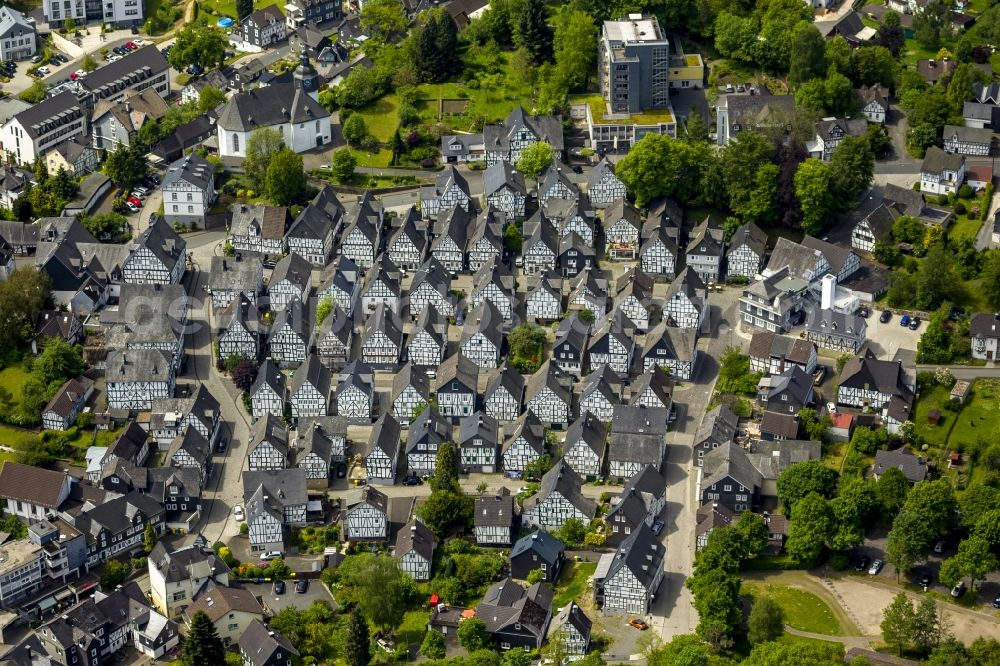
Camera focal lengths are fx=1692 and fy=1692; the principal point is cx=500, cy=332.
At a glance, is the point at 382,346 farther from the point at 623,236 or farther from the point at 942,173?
the point at 942,173

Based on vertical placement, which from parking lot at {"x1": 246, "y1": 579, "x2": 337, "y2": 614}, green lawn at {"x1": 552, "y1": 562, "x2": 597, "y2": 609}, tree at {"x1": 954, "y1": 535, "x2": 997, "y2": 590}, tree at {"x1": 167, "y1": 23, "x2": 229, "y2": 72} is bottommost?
parking lot at {"x1": 246, "y1": 579, "x2": 337, "y2": 614}

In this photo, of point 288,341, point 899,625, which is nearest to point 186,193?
point 288,341

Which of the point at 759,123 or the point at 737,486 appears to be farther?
the point at 759,123

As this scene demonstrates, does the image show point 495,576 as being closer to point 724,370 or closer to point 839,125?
point 724,370

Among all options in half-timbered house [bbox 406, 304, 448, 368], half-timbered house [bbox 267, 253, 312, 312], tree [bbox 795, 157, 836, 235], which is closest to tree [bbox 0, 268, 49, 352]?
half-timbered house [bbox 267, 253, 312, 312]

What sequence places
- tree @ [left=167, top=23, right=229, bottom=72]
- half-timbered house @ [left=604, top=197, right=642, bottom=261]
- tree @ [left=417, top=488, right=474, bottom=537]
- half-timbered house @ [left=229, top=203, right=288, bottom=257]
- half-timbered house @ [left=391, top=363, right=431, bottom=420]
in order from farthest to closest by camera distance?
tree @ [left=167, top=23, right=229, bottom=72] < half-timbered house @ [left=229, top=203, right=288, bottom=257] < half-timbered house @ [left=604, top=197, right=642, bottom=261] < half-timbered house @ [left=391, top=363, right=431, bottom=420] < tree @ [left=417, top=488, right=474, bottom=537]

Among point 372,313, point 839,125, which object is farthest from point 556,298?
point 839,125

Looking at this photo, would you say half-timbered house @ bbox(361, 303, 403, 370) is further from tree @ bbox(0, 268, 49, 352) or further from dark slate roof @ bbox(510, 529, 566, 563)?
tree @ bbox(0, 268, 49, 352)
